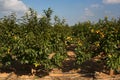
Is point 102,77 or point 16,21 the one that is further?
point 16,21

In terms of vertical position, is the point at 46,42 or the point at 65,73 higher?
the point at 46,42

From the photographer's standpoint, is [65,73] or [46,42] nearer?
[46,42]

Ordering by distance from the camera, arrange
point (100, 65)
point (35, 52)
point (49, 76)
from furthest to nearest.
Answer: point (100, 65)
point (49, 76)
point (35, 52)

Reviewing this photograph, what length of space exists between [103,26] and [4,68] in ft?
12.6

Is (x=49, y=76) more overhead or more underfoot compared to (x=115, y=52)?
more underfoot

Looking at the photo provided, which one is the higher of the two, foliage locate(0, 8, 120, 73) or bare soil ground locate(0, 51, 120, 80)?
foliage locate(0, 8, 120, 73)

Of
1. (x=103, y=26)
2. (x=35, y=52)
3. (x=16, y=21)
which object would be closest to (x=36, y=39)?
(x=35, y=52)

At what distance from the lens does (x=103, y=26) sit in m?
9.51

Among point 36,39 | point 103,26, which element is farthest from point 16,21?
point 103,26

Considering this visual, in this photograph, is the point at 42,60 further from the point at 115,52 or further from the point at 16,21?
the point at 115,52

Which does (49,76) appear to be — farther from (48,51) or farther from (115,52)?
(115,52)

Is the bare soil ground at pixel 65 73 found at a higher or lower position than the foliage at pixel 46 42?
lower

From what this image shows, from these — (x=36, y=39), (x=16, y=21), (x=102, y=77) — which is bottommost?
(x=102, y=77)

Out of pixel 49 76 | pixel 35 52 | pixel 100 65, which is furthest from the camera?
pixel 100 65
